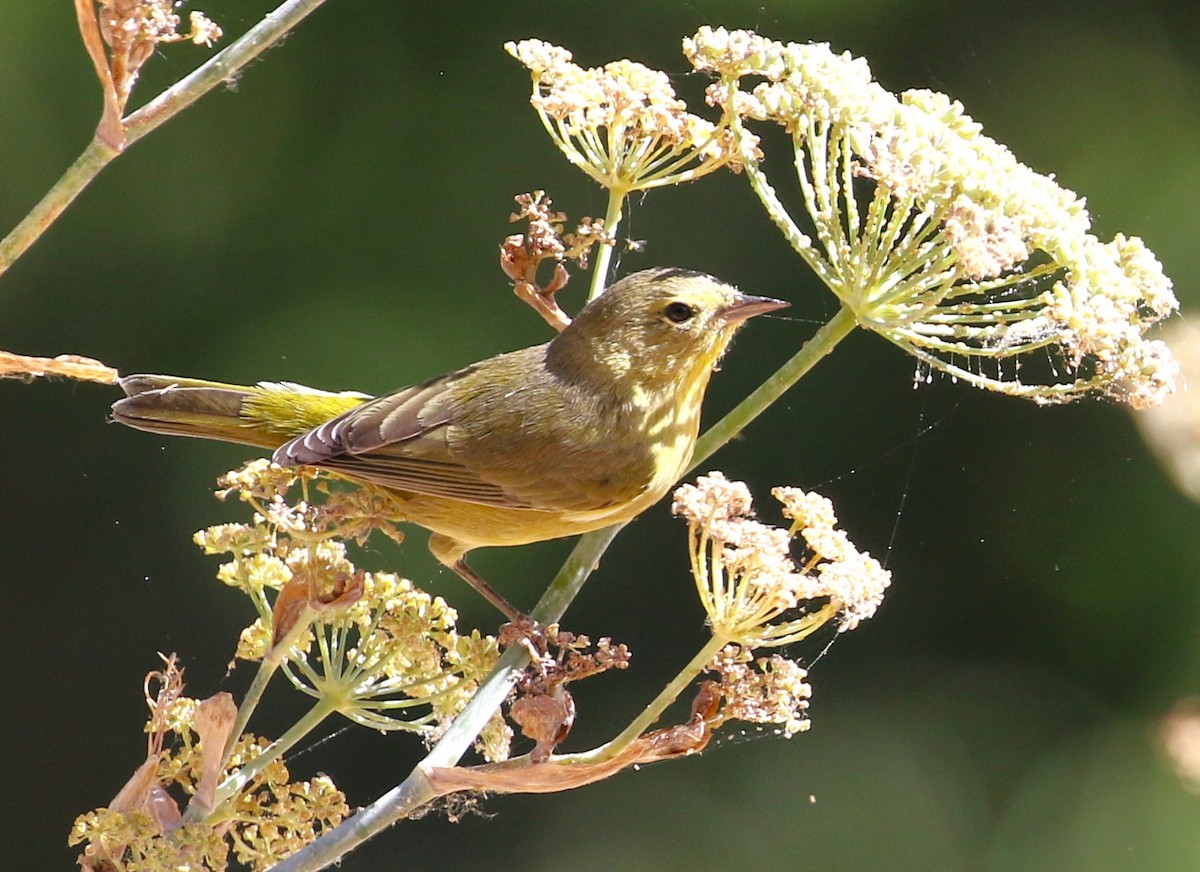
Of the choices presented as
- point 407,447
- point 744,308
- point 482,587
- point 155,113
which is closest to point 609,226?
point 744,308

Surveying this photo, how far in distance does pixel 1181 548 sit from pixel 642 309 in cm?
280

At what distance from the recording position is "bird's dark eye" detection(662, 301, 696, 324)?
2.21 meters

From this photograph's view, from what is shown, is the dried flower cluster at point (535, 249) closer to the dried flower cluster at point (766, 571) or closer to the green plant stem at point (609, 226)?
the green plant stem at point (609, 226)

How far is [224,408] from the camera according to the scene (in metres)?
2.09

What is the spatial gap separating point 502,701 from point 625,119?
0.73 meters

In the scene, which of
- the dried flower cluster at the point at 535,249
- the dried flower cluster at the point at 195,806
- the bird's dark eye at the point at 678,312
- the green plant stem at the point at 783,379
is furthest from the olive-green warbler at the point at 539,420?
the dried flower cluster at the point at 195,806

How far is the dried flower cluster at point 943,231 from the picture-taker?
156cm

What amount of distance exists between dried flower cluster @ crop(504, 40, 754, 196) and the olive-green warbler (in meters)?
0.28

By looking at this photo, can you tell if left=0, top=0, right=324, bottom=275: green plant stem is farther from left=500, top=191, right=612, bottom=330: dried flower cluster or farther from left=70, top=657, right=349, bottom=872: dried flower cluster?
left=500, top=191, right=612, bottom=330: dried flower cluster

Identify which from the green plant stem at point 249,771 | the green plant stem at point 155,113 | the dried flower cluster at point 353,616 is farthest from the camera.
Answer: the dried flower cluster at point 353,616

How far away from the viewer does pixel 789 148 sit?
4.42m

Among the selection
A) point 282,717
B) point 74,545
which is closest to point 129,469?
point 74,545

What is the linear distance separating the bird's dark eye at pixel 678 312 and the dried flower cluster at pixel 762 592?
2.03ft

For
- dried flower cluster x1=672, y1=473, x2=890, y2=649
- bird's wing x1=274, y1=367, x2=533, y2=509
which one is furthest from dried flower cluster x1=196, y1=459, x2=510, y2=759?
dried flower cluster x1=672, y1=473, x2=890, y2=649
